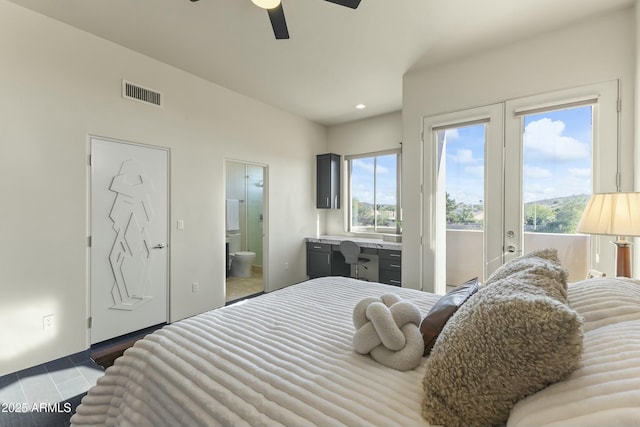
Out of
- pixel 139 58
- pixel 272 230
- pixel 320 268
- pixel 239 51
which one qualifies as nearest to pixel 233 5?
pixel 239 51

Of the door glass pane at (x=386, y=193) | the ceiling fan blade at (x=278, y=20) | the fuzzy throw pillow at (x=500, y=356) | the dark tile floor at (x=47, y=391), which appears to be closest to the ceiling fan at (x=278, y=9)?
the ceiling fan blade at (x=278, y=20)

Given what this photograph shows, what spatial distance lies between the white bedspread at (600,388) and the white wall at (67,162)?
3.29m

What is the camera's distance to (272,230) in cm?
449

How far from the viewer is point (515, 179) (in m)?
2.65

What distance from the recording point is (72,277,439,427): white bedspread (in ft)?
2.85

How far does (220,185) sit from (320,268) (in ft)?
7.19

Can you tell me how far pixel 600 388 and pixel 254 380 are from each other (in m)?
0.97

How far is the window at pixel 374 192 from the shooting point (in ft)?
15.6

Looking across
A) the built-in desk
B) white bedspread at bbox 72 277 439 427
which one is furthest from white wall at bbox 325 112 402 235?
white bedspread at bbox 72 277 439 427

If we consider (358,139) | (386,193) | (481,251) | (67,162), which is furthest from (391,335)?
(358,139)

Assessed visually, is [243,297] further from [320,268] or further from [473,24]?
[473,24]

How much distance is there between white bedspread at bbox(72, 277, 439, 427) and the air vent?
2.59m

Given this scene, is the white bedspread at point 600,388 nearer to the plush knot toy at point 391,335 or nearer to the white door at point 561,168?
the plush knot toy at point 391,335

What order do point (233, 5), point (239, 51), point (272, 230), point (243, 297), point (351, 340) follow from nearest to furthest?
point (351, 340), point (233, 5), point (239, 51), point (243, 297), point (272, 230)
